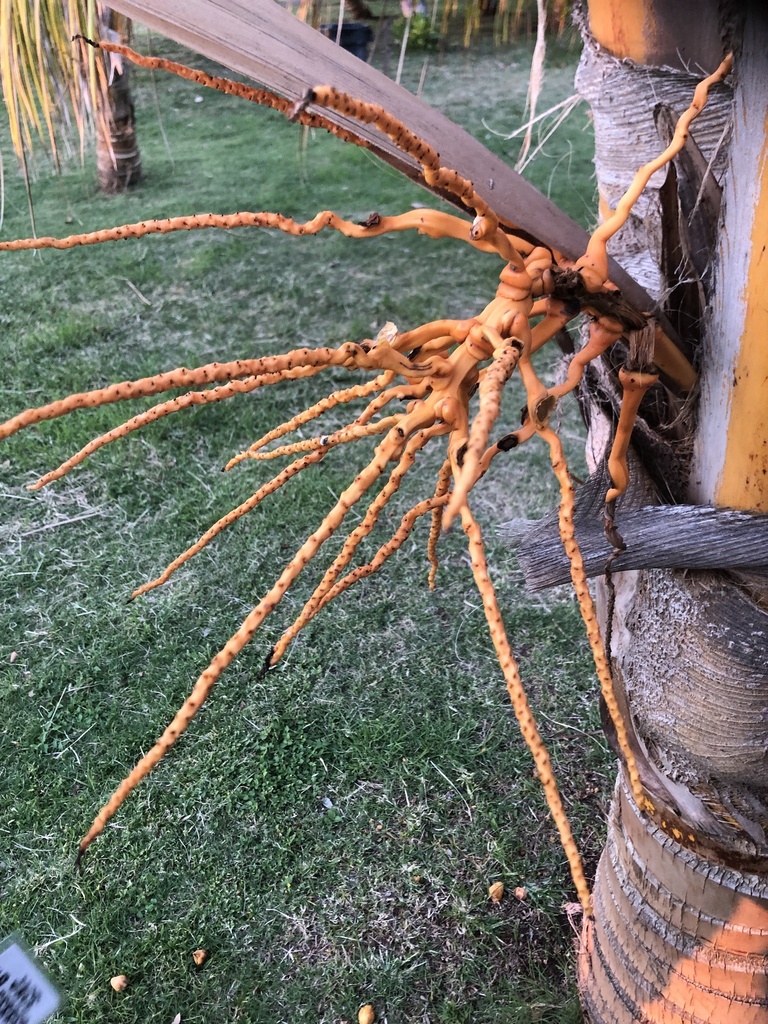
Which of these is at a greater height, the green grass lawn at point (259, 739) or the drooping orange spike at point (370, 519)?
the drooping orange spike at point (370, 519)

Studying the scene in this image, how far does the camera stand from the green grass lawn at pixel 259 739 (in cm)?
175

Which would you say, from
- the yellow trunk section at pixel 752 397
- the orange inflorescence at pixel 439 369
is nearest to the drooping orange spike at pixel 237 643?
the orange inflorescence at pixel 439 369

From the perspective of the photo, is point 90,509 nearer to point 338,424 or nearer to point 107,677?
point 107,677

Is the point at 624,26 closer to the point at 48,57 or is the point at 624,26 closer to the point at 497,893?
the point at 48,57

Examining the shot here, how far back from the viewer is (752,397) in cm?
90

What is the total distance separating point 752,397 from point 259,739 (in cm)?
169

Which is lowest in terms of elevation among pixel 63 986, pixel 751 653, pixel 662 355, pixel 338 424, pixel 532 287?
pixel 63 986

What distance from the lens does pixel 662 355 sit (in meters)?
0.91

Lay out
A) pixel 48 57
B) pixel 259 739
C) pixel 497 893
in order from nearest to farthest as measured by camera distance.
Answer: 1. pixel 48 57
2. pixel 497 893
3. pixel 259 739

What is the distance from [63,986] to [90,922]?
13cm

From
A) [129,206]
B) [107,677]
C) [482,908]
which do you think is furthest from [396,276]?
[482,908]

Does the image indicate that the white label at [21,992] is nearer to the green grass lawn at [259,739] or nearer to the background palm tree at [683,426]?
the green grass lawn at [259,739]

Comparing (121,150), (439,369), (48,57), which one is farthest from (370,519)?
(121,150)

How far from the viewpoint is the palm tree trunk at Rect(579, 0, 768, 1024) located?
890 mm
